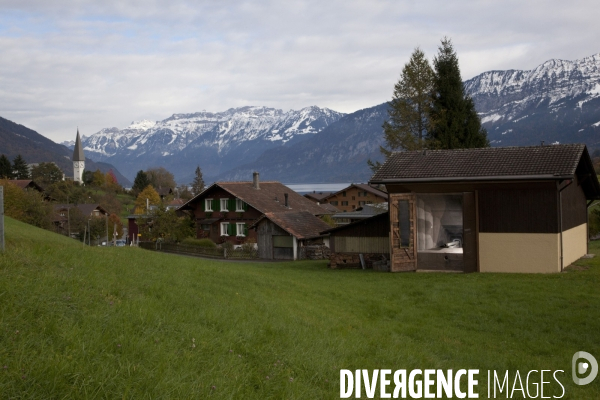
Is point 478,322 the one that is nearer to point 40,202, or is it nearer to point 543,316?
point 543,316

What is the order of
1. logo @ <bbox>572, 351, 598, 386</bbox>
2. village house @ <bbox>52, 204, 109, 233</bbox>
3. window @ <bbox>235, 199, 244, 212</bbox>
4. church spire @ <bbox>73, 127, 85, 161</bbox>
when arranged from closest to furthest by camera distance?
1. logo @ <bbox>572, 351, 598, 386</bbox>
2. window @ <bbox>235, 199, 244, 212</bbox>
3. village house @ <bbox>52, 204, 109, 233</bbox>
4. church spire @ <bbox>73, 127, 85, 161</bbox>

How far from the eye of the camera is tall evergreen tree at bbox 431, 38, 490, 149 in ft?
121

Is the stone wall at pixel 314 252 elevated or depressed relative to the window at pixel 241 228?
depressed

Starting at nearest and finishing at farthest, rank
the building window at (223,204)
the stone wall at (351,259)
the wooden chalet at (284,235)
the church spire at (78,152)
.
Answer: the stone wall at (351,259) < the wooden chalet at (284,235) < the building window at (223,204) < the church spire at (78,152)

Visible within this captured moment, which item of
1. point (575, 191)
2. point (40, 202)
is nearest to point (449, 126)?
point (575, 191)

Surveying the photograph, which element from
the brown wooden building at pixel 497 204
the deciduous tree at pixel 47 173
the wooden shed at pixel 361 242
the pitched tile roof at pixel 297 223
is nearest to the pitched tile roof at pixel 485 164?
the brown wooden building at pixel 497 204

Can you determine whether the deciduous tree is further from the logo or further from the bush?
the logo

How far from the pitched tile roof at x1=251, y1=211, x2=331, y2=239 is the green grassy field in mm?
27274

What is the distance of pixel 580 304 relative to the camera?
1373cm

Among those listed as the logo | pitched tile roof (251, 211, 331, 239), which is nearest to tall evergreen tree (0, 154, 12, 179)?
pitched tile roof (251, 211, 331, 239)

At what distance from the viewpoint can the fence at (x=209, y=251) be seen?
45531 mm

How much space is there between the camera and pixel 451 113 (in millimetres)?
37188

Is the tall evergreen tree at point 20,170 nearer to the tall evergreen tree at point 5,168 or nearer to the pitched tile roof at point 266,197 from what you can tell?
the tall evergreen tree at point 5,168

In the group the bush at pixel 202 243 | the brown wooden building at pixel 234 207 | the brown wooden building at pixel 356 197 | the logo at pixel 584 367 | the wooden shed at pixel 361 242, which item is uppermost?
the brown wooden building at pixel 356 197
